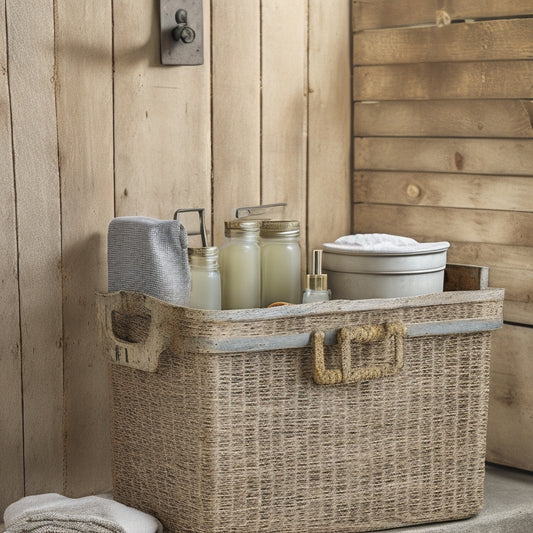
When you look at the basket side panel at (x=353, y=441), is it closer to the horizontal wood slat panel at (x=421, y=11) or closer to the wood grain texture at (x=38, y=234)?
the wood grain texture at (x=38, y=234)

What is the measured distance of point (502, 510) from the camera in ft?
5.30

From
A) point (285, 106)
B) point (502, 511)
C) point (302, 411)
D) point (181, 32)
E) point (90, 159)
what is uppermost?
point (181, 32)

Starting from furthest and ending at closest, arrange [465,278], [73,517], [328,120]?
[328,120] < [465,278] < [73,517]

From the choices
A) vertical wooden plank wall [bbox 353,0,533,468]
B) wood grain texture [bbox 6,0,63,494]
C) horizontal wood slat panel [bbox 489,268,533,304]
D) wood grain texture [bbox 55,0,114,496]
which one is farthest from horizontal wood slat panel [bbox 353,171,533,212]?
wood grain texture [bbox 6,0,63,494]

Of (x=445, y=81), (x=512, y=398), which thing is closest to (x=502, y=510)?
(x=512, y=398)

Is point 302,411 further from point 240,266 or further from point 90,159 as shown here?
point 90,159

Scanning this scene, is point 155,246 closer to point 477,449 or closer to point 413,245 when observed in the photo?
point 413,245

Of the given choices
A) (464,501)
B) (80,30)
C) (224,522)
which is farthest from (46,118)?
(464,501)

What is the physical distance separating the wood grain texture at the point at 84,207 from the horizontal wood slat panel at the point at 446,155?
1.96 feet

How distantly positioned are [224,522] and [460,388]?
1.47 feet

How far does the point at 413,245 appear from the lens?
5.12ft

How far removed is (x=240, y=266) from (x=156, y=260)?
0.62ft

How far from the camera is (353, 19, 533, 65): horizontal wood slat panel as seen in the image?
66.7 inches

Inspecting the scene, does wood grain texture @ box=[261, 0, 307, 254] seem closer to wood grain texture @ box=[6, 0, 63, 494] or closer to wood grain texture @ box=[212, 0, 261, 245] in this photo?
wood grain texture @ box=[212, 0, 261, 245]
